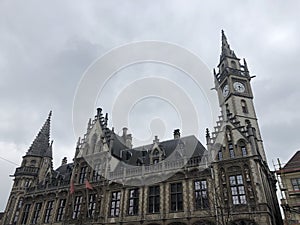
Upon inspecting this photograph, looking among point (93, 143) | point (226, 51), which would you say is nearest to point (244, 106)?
point (226, 51)

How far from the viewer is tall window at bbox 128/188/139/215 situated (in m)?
28.0

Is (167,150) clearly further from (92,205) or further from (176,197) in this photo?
(92,205)

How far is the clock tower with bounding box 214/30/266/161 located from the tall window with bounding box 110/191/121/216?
15812 mm

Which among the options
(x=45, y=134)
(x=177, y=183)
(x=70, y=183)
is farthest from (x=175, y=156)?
(x=45, y=134)

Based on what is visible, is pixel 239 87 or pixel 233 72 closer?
pixel 239 87

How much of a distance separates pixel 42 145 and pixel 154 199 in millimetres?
28084

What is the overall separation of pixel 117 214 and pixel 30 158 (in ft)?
75.2

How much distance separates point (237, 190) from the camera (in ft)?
79.0

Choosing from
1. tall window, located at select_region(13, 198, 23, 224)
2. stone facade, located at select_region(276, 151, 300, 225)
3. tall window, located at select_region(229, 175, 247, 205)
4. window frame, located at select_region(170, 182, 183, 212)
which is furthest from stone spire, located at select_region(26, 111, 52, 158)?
stone facade, located at select_region(276, 151, 300, 225)

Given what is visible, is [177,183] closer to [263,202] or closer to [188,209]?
[188,209]

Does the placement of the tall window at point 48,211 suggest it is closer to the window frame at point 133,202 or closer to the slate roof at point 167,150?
the slate roof at point 167,150

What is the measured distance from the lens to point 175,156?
96.6ft

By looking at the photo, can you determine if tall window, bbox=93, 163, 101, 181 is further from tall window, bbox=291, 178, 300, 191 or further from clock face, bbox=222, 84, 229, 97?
tall window, bbox=291, 178, 300, 191

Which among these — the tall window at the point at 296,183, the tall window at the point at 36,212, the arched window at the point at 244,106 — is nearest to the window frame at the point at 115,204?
the tall window at the point at 36,212
